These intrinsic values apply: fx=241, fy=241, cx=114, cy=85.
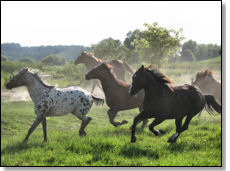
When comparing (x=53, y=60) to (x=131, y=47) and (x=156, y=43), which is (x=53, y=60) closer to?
(x=131, y=47)

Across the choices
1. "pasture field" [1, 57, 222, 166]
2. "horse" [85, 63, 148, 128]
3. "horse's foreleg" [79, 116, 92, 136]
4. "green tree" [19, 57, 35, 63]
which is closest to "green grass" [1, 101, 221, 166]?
"pasture field" [1, 57, 222, 166]

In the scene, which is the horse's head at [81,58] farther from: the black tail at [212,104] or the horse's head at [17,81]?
the black tail at [212,104]

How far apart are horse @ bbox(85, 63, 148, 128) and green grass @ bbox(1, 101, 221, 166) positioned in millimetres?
401

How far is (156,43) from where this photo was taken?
21.2 feet

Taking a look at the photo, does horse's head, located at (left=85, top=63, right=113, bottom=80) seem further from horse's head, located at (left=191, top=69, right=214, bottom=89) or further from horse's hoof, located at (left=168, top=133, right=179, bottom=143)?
horse's head, located at (left=191, top=69, right=214, bottom=89)

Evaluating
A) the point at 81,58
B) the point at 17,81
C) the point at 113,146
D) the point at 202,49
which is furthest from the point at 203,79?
the point at 17,81

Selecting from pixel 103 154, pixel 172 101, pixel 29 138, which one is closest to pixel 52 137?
pixel 29 138

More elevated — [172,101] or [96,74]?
[96,74]

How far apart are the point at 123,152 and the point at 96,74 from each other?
80.5 inches

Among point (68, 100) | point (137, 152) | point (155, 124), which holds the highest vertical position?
point (68, 100)

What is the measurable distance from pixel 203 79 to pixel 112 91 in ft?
7.87

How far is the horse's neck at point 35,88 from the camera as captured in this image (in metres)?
5.19

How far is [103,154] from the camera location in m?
4.56
